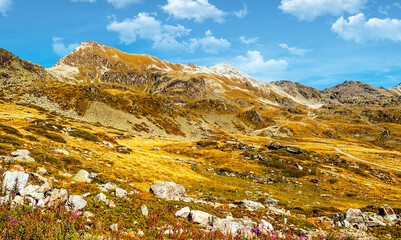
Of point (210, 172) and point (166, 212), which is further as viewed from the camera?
point (210, 172)

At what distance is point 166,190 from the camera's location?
21.4 m

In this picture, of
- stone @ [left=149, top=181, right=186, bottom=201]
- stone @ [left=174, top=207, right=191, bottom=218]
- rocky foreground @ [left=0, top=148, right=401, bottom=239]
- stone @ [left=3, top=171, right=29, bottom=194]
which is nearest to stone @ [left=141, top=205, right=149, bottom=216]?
rocky foreground @ [left=0, top=148, right=401, bottom=239]

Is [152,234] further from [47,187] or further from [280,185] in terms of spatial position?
[280,185]

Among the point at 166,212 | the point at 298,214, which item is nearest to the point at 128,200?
the point at 166,212

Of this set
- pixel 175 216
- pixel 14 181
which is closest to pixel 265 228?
pixel 175 216

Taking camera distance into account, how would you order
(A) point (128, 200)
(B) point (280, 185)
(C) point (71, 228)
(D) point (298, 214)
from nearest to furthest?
(C) point (71, 228), (A) point (128, 200), (D) point (298, 214), (B) point (280, 185)

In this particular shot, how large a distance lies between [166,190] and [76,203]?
11140 mm

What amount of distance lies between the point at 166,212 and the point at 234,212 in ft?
22.1

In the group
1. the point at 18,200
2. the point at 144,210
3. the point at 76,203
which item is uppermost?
the point at 18,200

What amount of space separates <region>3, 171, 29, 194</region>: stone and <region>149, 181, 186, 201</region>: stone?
11196mm

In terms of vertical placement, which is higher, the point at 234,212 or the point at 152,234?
the point at 152,234

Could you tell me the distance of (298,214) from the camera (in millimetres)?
23016

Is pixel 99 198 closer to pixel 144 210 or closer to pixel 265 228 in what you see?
pixel 144 210

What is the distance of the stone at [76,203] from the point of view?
11004mm
